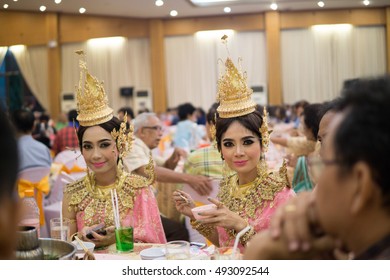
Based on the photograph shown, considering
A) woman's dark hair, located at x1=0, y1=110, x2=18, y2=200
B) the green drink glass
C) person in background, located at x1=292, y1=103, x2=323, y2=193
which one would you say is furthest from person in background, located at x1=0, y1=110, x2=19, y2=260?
person in background, located at x1=292, y1=103, x2=323, y2=193

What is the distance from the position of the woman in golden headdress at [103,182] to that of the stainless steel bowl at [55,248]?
2.06 ft

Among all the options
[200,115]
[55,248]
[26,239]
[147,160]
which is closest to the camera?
[26,239]

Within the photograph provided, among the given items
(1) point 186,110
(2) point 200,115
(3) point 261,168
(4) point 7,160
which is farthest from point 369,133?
(2) point 200,115

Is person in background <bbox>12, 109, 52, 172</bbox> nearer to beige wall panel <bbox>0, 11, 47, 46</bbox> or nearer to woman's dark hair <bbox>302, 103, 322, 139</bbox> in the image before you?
beige wall panel <bbox>0, 11, 47, 46</bbox>

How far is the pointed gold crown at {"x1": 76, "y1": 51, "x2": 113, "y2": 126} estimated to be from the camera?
1.89 metres

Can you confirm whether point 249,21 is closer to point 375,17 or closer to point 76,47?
point 375,17

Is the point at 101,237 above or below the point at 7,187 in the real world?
below

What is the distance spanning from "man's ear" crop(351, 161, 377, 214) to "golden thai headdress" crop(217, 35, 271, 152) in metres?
1.01

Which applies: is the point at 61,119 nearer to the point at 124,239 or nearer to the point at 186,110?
the point at 124,239

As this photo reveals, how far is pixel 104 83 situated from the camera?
6.47 feet

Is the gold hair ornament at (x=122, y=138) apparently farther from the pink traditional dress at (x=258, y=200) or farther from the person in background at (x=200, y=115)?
the person in background at (x=200, y=115)

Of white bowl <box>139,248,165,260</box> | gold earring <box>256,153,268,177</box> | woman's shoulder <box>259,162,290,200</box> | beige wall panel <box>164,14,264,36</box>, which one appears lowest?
white bowl <box>139,248,165,260</box>

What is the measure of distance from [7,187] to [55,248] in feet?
2.00

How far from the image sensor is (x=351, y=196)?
2.48 feet
